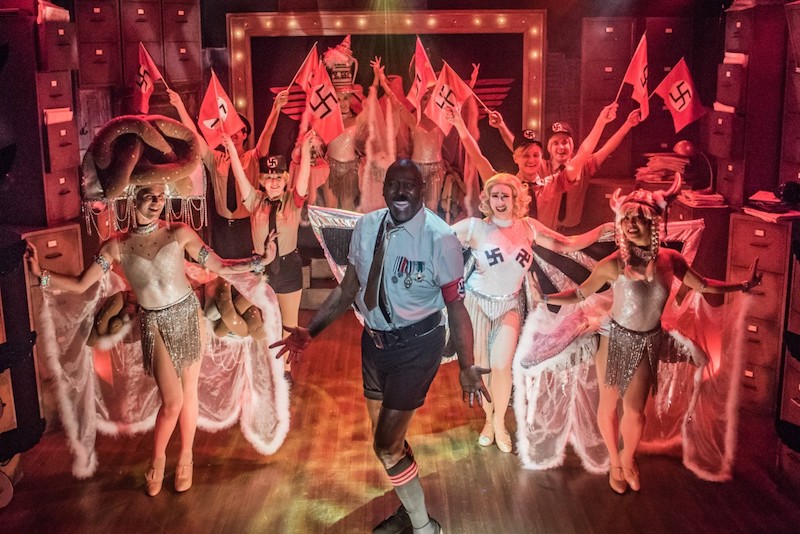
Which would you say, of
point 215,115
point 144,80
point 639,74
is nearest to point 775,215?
point 639,74

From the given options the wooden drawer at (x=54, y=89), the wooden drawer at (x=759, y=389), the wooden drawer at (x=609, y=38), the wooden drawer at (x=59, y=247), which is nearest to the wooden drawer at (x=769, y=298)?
the wooden drawer at (x=759, y=389)

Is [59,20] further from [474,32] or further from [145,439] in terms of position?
[474,32]

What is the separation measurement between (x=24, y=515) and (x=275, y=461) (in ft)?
4.25

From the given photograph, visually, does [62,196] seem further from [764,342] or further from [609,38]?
[609,38]

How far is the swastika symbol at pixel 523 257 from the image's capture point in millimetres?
5168

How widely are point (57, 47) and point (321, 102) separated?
7.23 ft

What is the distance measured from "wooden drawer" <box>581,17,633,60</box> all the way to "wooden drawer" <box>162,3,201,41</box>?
3250mm

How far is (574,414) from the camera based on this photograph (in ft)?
16.7

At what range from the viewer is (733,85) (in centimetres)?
627

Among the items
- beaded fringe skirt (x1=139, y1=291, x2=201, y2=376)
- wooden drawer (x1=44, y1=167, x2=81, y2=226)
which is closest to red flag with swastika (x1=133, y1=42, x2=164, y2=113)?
wooden drawer (x1=44, y1=167, x2=81, y2=226)

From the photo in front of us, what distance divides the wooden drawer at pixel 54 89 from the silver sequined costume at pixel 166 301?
1.51 metres

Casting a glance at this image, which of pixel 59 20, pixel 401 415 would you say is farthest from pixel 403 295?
pixel 59 20

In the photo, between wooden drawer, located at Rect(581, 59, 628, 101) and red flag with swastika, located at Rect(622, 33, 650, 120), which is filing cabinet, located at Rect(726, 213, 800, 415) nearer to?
red flag with swastika, located at Rect(622, 33, 650, 120)

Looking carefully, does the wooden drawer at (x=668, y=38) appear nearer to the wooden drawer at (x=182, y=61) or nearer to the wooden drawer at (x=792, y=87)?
the wooden drawer at (x=792, y=87)
